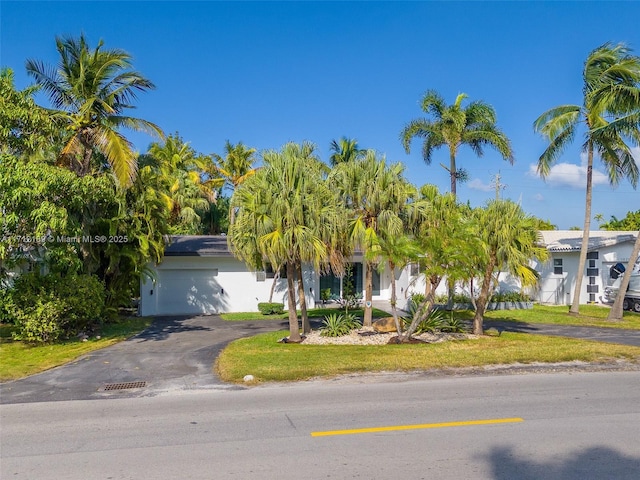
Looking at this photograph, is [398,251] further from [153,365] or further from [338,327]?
[153,365]

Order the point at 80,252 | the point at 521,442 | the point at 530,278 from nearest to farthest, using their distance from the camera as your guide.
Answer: the point at 521,442
the point at 530,278
the point at 80,252

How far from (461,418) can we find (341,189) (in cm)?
867

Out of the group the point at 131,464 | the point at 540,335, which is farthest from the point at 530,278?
the point at 131,464

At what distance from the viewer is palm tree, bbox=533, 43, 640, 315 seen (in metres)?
19.2

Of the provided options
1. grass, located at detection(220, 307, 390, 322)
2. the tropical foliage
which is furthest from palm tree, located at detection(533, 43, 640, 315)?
grass, located at detection(220, 307, 390, 322)

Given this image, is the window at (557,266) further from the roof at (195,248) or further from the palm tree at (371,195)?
the roof at (195,248)

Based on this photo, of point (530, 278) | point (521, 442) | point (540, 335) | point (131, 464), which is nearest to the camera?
point (131, 464)

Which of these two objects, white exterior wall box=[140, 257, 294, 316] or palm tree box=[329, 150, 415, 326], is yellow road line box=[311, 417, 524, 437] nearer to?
palm tree box=[329, 150, 415, 326]

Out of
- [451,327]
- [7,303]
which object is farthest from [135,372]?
[451,327]

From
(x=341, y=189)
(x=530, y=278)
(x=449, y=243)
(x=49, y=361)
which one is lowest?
(x=49, y=361)

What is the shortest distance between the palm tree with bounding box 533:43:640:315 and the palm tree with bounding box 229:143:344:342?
12.1m

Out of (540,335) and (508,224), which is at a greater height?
(508,224)

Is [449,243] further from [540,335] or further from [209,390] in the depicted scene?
[209,390]

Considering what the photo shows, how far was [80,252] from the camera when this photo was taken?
58.3 ft
